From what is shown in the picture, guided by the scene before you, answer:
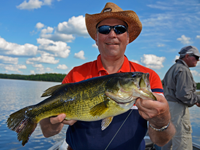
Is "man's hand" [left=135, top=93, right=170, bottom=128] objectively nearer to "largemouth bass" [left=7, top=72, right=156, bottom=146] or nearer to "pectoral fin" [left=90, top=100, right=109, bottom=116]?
"largemouth bass" [left=7, top=72, right=156, bottom=146]

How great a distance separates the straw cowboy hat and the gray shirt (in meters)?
2.49

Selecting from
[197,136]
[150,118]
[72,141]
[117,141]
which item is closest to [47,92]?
[72,141]

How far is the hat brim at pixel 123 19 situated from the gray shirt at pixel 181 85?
96.9 inches

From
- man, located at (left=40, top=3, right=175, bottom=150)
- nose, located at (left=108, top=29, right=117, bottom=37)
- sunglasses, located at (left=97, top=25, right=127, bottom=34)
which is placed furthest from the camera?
sunglasses, located at (left=97, top=25, right=127, bottom=34)

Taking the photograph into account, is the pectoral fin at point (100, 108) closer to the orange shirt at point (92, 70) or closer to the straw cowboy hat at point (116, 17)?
the orange shirt at point (92, 70)

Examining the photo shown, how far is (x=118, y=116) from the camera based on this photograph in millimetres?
2721

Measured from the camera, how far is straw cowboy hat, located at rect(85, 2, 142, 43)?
10.4 feet

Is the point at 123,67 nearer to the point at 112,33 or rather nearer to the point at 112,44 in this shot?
the point at 112,44

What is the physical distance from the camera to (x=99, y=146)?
2.63 m

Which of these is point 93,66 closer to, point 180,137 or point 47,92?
point 47,92

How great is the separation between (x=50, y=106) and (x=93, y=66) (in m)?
1.12

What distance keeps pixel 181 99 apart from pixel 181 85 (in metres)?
0.45

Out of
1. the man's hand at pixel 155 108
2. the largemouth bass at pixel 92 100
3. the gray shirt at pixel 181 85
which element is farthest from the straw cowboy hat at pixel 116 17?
the gray shirt at pixel 181 85

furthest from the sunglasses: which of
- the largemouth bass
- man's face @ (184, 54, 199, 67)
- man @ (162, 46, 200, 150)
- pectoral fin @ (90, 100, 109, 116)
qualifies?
man's face @ (184, 54, 199, 67)
